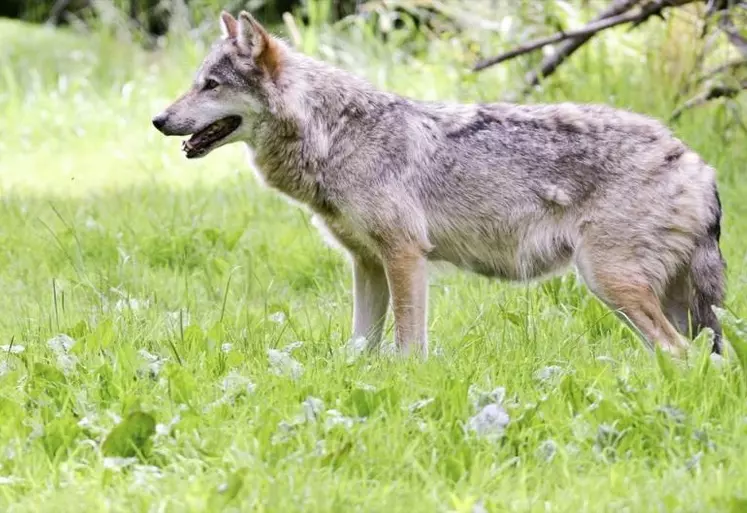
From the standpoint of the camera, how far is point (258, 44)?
5.81m

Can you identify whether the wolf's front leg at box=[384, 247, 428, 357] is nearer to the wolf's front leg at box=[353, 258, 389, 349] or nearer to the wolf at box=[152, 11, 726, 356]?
the wolf at box=[152, 11, 726, 356]

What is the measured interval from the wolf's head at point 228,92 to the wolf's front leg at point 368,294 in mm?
890

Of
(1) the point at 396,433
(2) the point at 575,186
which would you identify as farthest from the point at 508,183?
(1) the point at 396,433

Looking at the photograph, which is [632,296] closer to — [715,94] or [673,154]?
[673,154]

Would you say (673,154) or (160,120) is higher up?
(160,120)

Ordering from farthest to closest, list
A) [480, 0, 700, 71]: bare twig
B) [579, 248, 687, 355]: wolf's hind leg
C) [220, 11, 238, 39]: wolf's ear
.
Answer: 1. [480, 0, 700, 71]: bare twig
2. [220, 11, 238, 39]: wolf's ear
3. [579, 248, 687, 355]: wolf's hind leg

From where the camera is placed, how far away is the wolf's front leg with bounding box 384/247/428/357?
5645mm

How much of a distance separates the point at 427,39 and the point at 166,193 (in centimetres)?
499

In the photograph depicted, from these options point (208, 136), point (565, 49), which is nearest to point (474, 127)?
point (208, 136)

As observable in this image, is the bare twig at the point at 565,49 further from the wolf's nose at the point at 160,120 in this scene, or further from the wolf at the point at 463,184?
the wolf's nose at the point at 160,120

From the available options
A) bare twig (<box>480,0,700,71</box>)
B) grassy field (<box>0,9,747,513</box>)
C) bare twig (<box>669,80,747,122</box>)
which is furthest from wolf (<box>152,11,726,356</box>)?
bare twig (<box>669,80,747,122</box>)

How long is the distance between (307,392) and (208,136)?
70.3 inches

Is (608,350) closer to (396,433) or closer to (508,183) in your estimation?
(508,183)

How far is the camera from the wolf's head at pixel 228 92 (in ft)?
19.1
